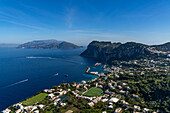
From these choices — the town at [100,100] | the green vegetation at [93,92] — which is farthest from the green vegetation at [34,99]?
the green vegetation at [93,92]

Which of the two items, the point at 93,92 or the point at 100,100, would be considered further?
the point at 93,92

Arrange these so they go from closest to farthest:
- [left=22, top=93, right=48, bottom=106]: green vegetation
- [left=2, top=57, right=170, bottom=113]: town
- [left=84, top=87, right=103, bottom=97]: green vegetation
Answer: [left=2, top=57, right=170, bottom=113]: town
[left=22, top=93, right=48, bottom=106]: green vegetation
[left=84, top=87, right=103, bottom=97]: green vegetation

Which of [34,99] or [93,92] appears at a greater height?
[93,92]

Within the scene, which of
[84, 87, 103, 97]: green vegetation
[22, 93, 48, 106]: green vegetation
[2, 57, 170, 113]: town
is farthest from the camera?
[84, 87, 103, 97]: green vegetation

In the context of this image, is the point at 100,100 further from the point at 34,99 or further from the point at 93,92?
the point at 34,99

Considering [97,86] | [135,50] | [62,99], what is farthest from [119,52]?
[62,99]

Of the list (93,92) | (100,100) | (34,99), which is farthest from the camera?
(93,92)

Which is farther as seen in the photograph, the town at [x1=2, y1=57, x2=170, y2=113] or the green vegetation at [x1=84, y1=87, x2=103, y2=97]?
the green vegetation at [x1=84, y1=87, x2=103, y2=97]

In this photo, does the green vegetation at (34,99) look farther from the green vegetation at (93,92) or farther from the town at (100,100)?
the green vegetation at (93,92)

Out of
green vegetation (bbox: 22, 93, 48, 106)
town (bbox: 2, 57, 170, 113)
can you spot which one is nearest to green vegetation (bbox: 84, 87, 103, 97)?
town (bbox: 2, 57, 170, 113)

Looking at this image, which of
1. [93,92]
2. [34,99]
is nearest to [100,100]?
[93,92]

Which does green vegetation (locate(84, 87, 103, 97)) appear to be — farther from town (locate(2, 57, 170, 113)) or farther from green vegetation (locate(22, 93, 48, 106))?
green vegetation (locate(22, 93, 48, 106))
